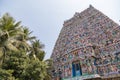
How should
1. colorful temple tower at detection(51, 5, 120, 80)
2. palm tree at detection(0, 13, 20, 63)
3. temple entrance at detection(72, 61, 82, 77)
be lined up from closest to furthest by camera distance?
palm tree at detection(0, 13, 20, 63)
colorful temple tower at detection(51, 5, 120, 80)
temple entrance at detection(72, 61, 82, 77)

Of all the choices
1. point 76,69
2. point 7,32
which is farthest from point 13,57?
point 76,69

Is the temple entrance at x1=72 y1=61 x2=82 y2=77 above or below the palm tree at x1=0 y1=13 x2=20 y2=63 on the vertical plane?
below

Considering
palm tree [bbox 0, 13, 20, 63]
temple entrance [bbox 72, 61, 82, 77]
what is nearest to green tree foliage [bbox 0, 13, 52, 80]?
palm tree [bbox 0, 13, 20, 63]

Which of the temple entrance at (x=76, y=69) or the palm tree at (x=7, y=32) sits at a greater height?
the palm tree at (x=7, y=32)

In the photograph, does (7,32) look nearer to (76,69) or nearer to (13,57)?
(13,57)

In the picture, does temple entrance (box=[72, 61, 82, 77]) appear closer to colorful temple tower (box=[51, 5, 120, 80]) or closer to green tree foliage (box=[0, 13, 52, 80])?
colorful temple tower (box=[51, 5, 120, 80])

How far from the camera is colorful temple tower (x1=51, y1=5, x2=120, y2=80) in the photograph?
1294cm

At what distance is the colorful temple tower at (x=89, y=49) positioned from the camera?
1294 centimetres

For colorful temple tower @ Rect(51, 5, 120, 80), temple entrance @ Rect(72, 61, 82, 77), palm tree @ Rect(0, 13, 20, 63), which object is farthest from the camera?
temple entrance @ Rect(72, 61, 82, 77)

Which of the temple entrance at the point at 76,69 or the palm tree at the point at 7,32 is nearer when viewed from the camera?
the palm tree at the point at 7,32

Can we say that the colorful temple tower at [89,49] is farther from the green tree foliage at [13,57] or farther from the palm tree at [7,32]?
the palm tree at [7,32]

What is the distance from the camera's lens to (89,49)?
14.2 m

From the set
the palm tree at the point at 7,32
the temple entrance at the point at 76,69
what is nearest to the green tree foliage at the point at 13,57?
the palm tree at the point at 7,32

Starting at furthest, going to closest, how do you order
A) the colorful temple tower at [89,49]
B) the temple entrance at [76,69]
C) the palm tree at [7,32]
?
the temple entrance at [76,69] → the colorful temple tower at [89,49] → the palm tree at [7,32]
